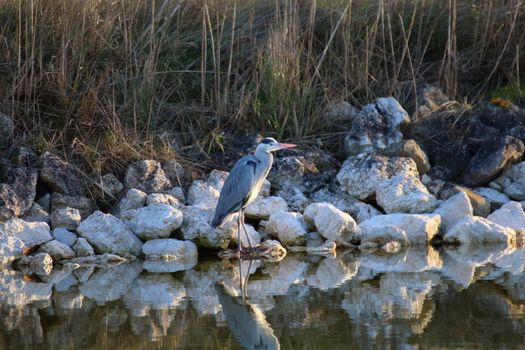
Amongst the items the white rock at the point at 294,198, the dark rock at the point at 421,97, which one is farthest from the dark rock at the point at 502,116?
the white rock at the point at 294,198

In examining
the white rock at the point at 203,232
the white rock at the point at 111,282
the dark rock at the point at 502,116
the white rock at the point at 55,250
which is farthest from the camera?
the dark rock at the point at 502,116

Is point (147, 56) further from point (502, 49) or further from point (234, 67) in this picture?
point (502, 49)

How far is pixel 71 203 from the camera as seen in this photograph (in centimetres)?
916

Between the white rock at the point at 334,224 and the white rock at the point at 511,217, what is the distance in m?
1.29

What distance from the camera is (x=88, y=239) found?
8359 millimetres

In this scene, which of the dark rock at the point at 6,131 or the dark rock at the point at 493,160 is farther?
the dark rock at the point at 493,160

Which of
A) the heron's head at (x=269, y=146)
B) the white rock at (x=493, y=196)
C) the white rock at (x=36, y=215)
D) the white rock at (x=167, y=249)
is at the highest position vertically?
the heron's head at (x=269, y=146)

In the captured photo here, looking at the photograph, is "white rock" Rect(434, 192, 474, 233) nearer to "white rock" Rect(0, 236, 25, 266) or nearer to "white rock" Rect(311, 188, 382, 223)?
"white rock" Rect(311, 188, 382, 223)

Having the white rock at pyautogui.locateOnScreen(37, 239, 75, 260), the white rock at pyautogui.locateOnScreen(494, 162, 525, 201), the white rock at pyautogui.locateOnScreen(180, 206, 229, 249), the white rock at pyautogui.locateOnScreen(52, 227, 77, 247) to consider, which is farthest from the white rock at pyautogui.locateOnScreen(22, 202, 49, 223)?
the white rock at pyautogui.locateOnScreen(494, 162, 525, 201)

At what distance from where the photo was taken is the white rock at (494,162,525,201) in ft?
31.8

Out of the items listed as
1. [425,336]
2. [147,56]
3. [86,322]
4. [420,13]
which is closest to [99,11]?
[147,56]

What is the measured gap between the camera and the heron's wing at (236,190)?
332 inches

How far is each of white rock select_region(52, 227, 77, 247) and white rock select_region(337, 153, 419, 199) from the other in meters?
2.64

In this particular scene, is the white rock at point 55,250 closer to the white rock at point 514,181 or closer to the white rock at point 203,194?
the white rock at point 203,194
